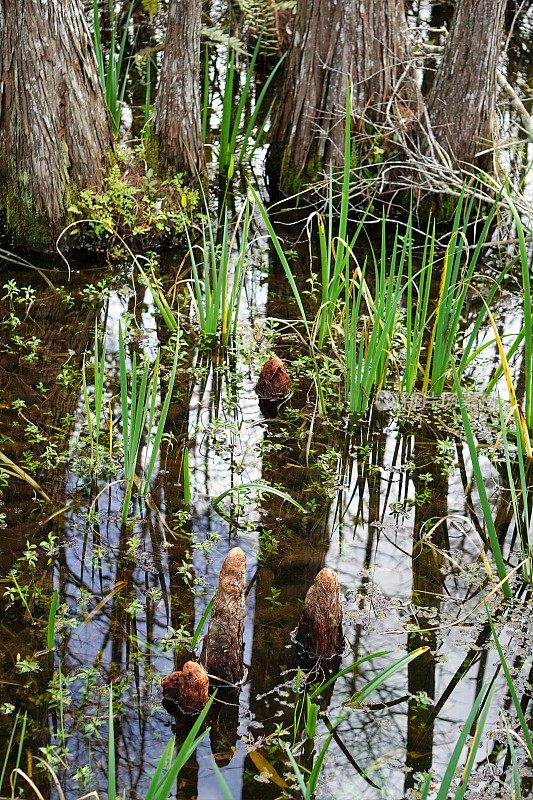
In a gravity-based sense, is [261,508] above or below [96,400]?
below

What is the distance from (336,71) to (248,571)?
385 cm

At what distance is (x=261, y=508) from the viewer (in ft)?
13.8

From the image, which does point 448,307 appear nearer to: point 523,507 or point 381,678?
point 523,507

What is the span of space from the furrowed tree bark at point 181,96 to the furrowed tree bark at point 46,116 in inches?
16.6

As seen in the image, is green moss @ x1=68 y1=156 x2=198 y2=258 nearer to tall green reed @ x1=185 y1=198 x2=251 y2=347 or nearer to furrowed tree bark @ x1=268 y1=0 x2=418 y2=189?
tall green reed @ x1=185 y1=198 x2=251 y2=347

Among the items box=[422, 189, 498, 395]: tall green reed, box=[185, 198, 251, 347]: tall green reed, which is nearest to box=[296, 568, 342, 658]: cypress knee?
box=[422, 189, 498, 395]: tall green reed

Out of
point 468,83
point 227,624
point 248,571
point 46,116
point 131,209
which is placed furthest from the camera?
point 468,83

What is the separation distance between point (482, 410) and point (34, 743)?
2.80 meters

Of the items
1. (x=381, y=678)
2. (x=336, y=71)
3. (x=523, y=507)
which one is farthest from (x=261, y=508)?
(x=336, y=71)

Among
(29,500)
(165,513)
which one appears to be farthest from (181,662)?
(29,500)

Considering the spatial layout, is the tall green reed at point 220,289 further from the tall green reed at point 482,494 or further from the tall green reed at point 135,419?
the tall green reed at point 482,494

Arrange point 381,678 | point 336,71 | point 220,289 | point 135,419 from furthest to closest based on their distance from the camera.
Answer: point 336,71 → point 220,289 → point 135,419 → point 381,678

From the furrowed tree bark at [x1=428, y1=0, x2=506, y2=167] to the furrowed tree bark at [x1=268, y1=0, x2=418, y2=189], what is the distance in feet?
0.73

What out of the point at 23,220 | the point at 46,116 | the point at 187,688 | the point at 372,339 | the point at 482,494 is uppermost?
the point at 46,116
